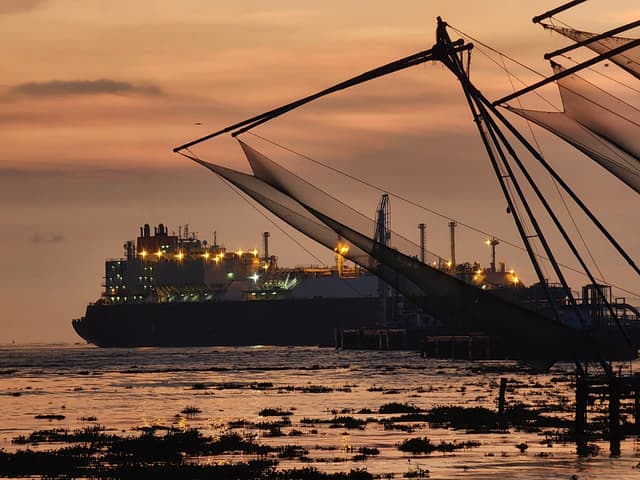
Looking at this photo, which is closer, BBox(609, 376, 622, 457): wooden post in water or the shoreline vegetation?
the shoreline vegetation

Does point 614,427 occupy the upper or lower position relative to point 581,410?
lower

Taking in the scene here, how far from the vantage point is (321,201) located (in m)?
37.6

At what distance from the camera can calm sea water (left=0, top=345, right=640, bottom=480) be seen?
35875 millimetres

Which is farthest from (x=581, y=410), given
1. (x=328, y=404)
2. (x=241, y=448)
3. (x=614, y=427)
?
(x=328, y=404)

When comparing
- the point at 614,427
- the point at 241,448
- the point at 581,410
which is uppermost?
the point at 581,410

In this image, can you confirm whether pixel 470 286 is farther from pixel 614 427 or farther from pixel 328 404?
pixel 328 404

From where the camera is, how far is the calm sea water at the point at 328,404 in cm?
3588

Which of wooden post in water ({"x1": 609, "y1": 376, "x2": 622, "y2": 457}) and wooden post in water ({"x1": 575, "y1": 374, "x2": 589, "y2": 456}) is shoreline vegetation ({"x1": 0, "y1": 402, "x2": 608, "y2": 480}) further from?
wooden post in water ({"x1": 609, "y1": 376, "x2": 622, "y2": 457})

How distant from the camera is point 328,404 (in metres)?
62.8

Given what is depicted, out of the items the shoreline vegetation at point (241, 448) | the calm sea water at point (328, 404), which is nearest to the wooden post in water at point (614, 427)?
the calm sea water at point (328, 404)

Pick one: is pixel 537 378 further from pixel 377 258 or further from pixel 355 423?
pixel 377 258

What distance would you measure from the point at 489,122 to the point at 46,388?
55.1m

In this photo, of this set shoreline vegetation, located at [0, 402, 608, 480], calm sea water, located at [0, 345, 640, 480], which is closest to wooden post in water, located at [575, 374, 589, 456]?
calm sea water, located at [0, 345, 640, 480]

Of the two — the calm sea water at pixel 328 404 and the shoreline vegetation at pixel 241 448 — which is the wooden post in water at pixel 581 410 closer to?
the calm sea water at pixel 328 404
